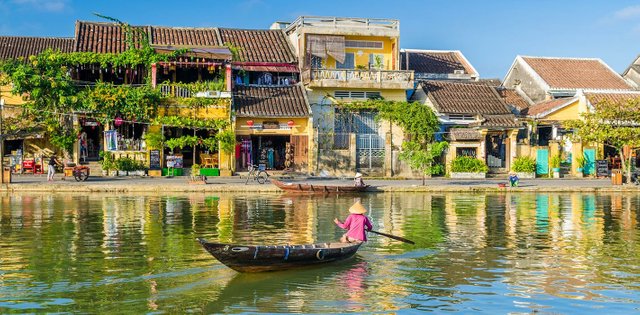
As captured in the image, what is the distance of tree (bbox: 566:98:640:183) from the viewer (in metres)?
37.8

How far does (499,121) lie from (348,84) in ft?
25.9

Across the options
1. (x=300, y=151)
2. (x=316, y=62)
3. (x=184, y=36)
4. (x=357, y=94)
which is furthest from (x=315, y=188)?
(x=184, y=36)

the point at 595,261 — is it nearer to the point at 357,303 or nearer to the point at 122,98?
the point at 357,303

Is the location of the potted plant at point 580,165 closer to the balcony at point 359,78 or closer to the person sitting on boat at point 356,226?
the balcony at point 359,78

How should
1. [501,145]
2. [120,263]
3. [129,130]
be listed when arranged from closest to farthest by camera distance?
[120,263] → [129,130] → [501,145]

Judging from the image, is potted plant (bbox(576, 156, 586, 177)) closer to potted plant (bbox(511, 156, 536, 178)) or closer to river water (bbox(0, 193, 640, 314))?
potted plant (bbox(511, 156, 536, 178))

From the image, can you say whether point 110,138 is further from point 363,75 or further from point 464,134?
point 464,134

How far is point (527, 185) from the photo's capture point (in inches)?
1457

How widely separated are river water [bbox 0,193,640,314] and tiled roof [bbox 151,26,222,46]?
48.9 ft

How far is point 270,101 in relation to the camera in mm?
40594

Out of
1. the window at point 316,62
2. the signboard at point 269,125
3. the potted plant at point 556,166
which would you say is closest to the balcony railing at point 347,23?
the window at point 316,62

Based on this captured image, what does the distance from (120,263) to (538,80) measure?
1420 inches

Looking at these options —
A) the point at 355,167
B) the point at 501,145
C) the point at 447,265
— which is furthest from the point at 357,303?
the point at 501,145

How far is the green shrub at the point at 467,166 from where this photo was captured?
135 feet
